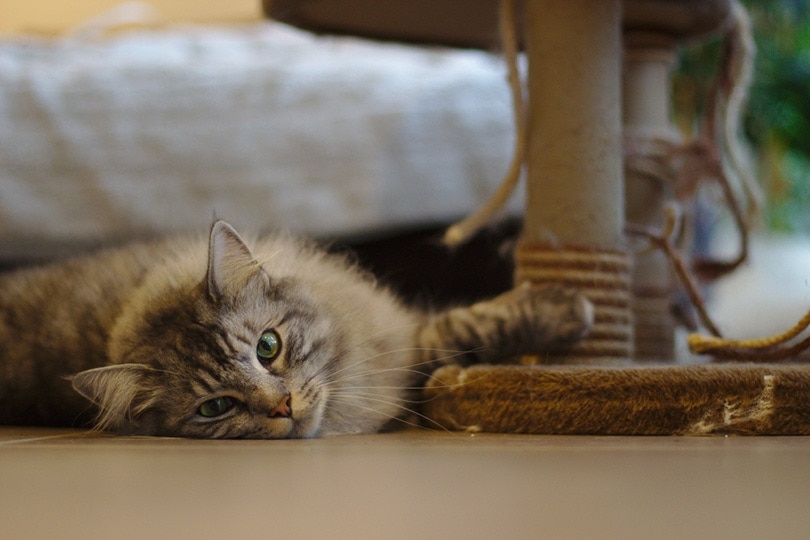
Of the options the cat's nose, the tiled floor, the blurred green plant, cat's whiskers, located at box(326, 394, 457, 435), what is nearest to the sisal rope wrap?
cat's whiskers, located at box(326, 394, 457, 435)

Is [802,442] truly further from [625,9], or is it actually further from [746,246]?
[625,9]

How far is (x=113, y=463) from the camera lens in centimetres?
86

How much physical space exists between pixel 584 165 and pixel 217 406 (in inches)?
26.7

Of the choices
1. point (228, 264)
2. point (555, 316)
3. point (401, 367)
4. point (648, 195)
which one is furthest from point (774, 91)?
point (228, 264)

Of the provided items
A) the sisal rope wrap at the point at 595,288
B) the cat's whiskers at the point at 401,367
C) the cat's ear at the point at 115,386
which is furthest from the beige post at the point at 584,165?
the cat's ear at the point at 115,386

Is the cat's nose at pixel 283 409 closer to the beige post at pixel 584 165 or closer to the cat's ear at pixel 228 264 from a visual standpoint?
the cat's ear at pixel 228 264

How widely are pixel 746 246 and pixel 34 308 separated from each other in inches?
52.2

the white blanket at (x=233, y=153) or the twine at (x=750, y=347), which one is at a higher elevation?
the white blanket at (x=233, y=153)

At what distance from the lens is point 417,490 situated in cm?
68

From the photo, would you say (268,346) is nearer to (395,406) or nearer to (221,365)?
(221,365)

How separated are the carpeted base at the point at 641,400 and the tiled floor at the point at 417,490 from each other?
44mm

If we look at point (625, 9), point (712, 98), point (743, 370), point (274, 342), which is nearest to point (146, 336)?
point (274, 342)

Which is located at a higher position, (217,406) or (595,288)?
(595,288)

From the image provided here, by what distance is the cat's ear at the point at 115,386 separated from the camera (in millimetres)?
1072
